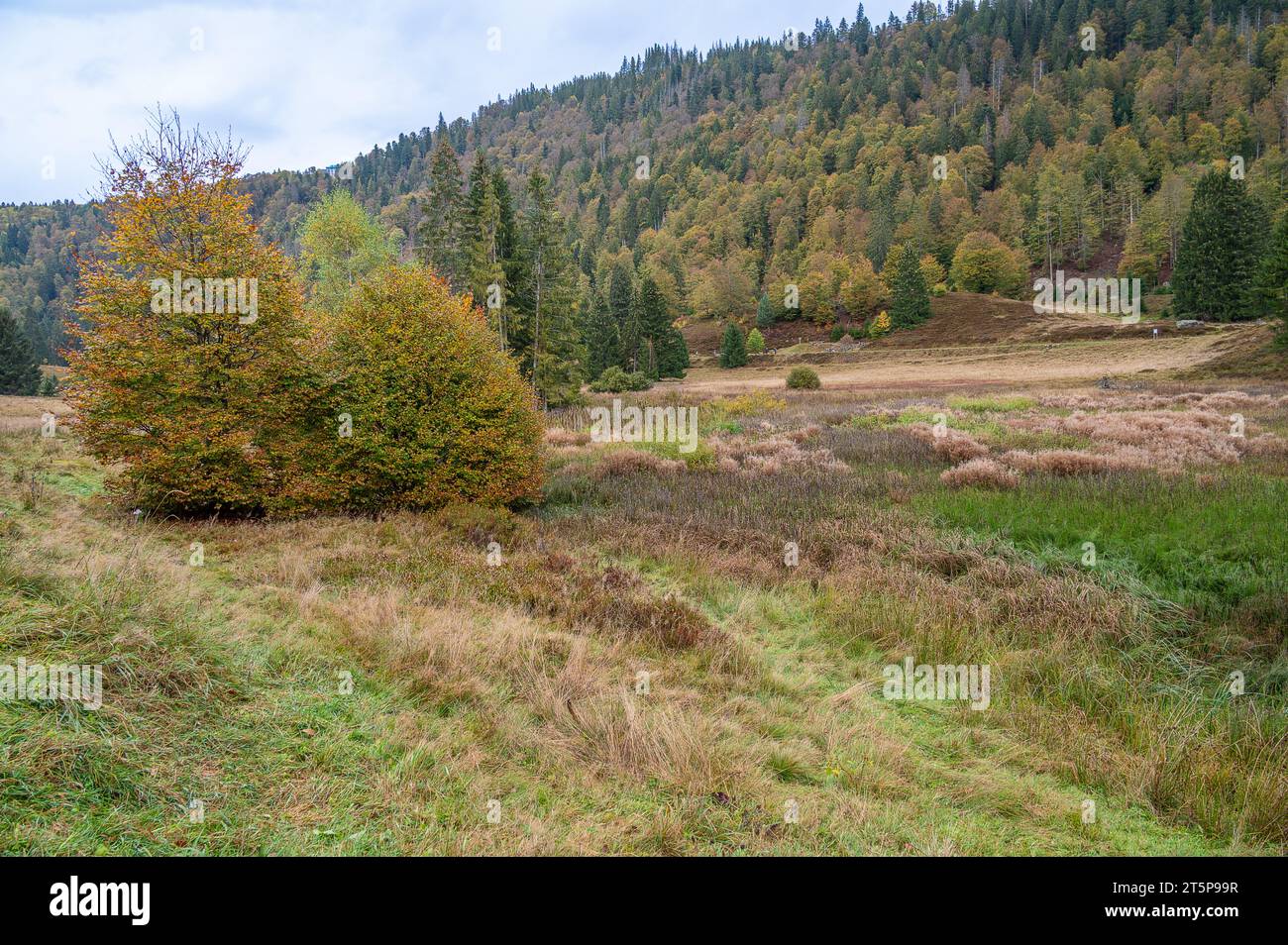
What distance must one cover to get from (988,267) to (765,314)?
34.4 metres

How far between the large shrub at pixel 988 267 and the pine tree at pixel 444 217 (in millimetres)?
79889

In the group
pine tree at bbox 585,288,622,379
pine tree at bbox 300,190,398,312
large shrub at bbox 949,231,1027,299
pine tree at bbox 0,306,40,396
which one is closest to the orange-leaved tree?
pine tree at bbox 300,190,398,312

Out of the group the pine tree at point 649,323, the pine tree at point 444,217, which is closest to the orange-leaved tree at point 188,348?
the pine tree at point 444,217

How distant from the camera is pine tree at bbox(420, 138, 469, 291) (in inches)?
1582

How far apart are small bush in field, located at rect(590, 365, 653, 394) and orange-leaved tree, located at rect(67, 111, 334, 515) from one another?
3860 centimetres

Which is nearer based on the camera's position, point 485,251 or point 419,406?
point 419,406

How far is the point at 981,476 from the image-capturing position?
520 inches

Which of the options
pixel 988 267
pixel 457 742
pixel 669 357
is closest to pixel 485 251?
pixel 669 357

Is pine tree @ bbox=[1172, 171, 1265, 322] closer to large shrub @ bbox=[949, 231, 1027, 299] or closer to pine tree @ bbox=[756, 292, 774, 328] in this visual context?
large shrub @ bbox=[949, 231, 1027, 299]

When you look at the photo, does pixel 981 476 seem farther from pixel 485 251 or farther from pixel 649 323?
pixel 649 323

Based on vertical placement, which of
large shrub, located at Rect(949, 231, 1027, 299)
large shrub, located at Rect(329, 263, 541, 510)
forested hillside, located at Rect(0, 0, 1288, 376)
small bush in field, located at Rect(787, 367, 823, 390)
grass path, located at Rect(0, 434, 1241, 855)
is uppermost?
forested hillside, located at Rect(0, 0, 1288, 376)

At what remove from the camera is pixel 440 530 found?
1059 cm
